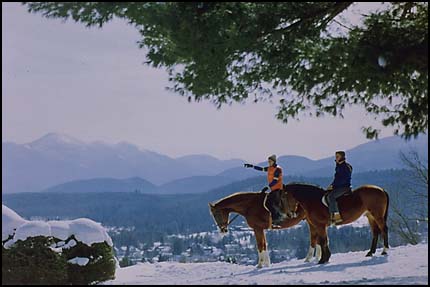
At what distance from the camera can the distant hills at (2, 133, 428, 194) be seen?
53.5 meters

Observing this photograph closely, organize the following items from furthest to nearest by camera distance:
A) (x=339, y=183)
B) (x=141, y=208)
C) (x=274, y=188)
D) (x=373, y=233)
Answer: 1. (x=141, y=208)
2. (x=373, y=233)
3. (x=274, y=188)
4. (x=339, y=183)

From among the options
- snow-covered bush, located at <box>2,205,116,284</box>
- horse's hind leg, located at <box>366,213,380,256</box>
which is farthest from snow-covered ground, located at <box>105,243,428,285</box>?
snow-covered bush, located at <box>2,205,116,284</box>

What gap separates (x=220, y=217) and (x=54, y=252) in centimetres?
256

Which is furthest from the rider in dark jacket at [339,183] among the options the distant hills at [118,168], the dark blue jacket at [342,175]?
the distant hills at [118,168]

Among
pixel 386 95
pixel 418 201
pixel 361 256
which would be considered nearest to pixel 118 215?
pixel 418 201

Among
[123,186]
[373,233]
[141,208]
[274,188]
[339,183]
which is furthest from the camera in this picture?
[123,186]

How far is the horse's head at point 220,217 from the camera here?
10.8m

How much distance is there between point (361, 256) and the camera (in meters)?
11.1

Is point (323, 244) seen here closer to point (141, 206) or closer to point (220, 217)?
point (220, 217)

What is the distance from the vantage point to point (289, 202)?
35.1 ft

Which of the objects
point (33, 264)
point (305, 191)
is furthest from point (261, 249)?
point (33, 264)

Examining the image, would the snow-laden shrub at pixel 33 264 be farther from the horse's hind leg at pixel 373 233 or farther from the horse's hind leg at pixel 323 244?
the horse's hind leg at pixel 373 233

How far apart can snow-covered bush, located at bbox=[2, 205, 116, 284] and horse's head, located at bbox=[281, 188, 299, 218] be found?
2.60m

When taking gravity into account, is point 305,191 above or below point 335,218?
above
